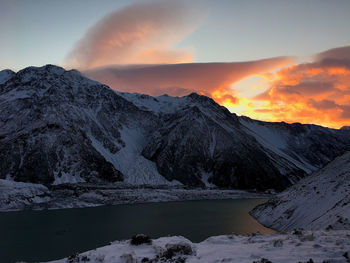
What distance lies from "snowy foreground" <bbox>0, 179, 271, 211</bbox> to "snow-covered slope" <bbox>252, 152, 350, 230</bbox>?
60688 millimetres

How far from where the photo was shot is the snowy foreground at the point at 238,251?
17.5m

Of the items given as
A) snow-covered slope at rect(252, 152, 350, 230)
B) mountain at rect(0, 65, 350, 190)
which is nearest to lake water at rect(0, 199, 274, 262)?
snow-covered slope at rect(252, 152, 350, 230)

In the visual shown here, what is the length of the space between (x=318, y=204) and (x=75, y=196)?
274 feet

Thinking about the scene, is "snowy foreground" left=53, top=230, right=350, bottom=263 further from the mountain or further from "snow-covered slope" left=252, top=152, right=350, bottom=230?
the mountain

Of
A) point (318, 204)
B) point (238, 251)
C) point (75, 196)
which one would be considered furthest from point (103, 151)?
point (238, 251)

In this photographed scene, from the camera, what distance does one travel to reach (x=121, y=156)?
180000 mm

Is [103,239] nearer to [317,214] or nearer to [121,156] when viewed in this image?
[317,214]

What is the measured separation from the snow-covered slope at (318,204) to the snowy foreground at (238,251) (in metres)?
13.8

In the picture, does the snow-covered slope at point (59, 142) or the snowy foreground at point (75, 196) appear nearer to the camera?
the snowy foreground at point (75, 196)

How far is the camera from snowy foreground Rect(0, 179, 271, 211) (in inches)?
3541

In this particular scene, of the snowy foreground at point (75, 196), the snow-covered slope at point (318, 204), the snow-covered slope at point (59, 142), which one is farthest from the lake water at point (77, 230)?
the snow-covered slope at point (59, 142)

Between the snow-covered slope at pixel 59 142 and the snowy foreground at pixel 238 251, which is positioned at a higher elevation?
the snow-covered slope at pixel 59 142

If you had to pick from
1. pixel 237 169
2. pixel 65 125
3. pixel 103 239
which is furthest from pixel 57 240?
pixel 237 169

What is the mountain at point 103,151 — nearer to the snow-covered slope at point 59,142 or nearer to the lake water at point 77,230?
the snow-covered slope at point 59,142
